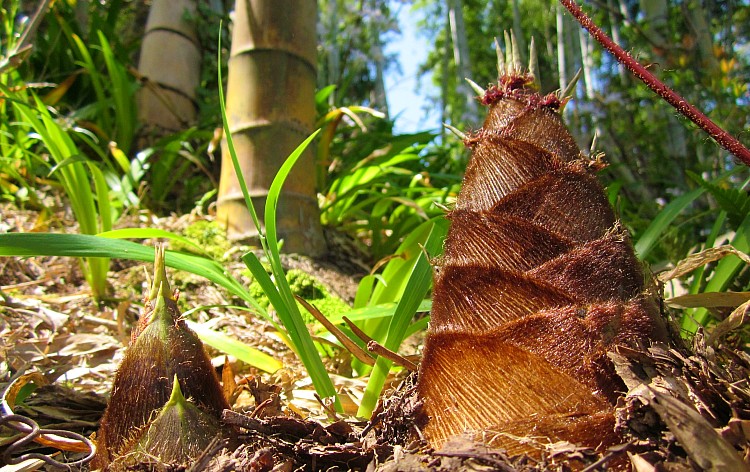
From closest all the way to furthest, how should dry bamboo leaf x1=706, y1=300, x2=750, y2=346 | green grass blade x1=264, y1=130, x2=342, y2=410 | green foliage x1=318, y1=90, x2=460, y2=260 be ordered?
dry bamboo leaf x1=706, y1=300, x2=750, y2=346 → green grass blade x1=264, y1=130, x2=342, y2=410 → green foliage x1=318, y1=90, x2=460, y2=260

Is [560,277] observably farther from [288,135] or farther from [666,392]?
[288,135]

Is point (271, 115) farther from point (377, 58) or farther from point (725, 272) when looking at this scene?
point (377, 58)

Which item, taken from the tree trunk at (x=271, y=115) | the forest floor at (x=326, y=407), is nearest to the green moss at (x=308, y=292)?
the forest floor at (x=326, y=407)

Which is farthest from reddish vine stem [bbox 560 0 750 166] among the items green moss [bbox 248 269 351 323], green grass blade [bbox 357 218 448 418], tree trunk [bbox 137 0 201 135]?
tree trunk [bbox 137 0 201 135]

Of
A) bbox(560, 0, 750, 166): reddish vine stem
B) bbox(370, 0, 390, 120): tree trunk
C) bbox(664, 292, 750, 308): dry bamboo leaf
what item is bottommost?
bbox(664, 292, 750, 308): dry bamboo leaf

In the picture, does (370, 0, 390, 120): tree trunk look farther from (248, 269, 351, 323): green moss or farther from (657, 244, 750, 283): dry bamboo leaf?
(657, 244, 750, 283): dry bamboo leaf

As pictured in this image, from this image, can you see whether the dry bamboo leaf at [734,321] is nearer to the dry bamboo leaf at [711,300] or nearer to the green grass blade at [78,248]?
the dry bamboo leaf at [711,300]

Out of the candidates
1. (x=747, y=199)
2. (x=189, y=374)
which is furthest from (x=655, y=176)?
(x=189, y=374)

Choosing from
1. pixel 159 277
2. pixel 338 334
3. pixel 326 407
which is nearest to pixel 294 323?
pixel 338 334
